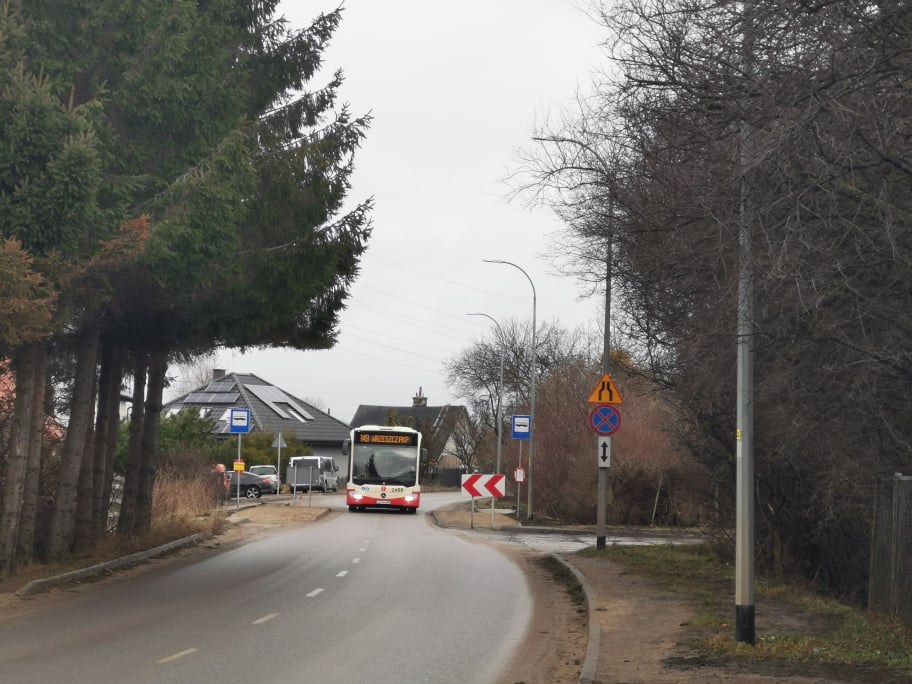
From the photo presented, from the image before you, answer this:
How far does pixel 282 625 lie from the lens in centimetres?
1338

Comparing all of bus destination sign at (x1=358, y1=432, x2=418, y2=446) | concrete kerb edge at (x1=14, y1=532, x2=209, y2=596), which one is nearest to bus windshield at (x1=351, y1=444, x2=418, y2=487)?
bus destination sign at (x1=358, y1=432, x2=418, y2=446)

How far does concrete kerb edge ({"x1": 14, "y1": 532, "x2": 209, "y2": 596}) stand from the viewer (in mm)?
16047

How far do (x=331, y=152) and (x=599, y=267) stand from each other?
193 inches

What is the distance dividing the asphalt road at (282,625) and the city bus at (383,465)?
1949 centimetres

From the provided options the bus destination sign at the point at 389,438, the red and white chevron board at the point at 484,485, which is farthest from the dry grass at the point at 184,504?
the red and white chevron board at the point at 484,485

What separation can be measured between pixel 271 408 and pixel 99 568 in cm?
6720

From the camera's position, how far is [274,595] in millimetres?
16656

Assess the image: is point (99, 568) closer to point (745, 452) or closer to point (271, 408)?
point (745, 452)

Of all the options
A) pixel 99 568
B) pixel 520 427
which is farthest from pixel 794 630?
pixel 520 427

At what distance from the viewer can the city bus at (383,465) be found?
141 feet

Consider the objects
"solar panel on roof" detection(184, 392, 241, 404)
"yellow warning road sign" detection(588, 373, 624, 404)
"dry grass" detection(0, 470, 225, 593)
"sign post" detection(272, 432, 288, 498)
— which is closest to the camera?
"dry grass" detection(0, 470, 225, 593)

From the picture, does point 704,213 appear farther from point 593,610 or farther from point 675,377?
point 675,377

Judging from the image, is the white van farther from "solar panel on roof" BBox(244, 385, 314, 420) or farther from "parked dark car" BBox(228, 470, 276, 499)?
"solar panel on roof" BBox(244, 385, 314, 420)

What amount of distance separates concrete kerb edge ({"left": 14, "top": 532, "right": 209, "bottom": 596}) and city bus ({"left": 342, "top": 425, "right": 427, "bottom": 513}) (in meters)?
16.9
